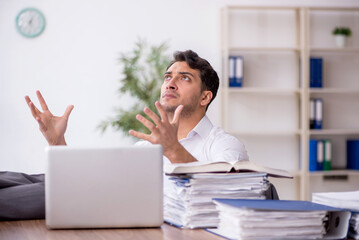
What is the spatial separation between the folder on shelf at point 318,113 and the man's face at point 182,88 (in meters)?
2.60

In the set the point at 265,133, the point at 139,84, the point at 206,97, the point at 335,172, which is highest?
the point at 139,84

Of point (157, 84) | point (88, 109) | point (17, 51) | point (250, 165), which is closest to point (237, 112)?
point (157, 84)

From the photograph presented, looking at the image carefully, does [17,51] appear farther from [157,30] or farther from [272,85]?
[272,85]

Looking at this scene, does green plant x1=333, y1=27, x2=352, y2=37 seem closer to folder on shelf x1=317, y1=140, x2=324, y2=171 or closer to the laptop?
folder on shelf x1=317, y1=140, x2=324, y2=171

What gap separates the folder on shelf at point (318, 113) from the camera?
5.04m

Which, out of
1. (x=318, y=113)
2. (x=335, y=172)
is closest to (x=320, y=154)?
(x=335, y=172)

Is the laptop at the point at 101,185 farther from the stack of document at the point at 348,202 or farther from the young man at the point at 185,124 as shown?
the stack of document at the point at 348,202

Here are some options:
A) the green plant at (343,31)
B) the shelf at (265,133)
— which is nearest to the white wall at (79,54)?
the shelf at (265,133)

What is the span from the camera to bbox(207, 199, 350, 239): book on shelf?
1.14 m

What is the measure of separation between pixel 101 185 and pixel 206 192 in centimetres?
26

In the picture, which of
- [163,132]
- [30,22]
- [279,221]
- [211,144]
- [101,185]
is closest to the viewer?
[279,221]

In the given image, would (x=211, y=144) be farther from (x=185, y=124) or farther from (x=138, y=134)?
(x=138, y=134)

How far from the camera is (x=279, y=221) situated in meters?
1.15

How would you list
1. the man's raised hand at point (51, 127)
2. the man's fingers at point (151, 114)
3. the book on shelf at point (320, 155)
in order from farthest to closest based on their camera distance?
the book on shelf at point (320, 155) → the man's raised hand at point (51, 127) → the man's fingers at point (151, 114)
